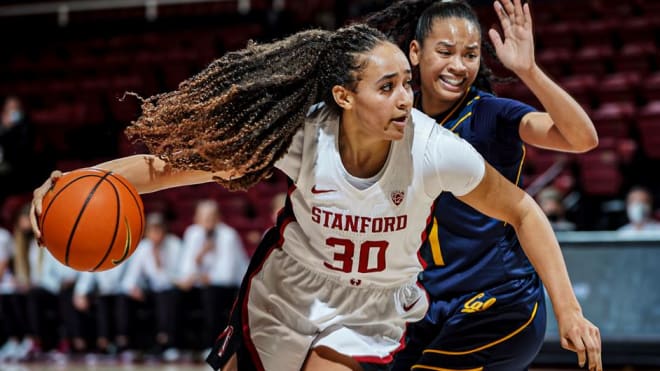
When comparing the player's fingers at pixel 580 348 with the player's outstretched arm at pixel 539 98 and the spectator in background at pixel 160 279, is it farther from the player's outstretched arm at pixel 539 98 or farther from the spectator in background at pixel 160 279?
the spectator in background at pixel 160 279

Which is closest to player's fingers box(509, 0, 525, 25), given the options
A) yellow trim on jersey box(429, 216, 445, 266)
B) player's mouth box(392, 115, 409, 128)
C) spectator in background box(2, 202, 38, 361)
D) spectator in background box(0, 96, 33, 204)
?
player's mouth box(392, 115, 409, 128)

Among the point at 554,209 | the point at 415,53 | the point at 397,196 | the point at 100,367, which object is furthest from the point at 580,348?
the point at 100,367

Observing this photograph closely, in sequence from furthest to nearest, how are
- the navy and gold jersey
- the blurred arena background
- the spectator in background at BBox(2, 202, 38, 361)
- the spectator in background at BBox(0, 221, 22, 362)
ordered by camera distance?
the spectator in background at BBox(0, 221, 22, 362) < the spectator in background at BBox(2, 202, 38, 361) < the blurred arena background < the navy and gold jersey

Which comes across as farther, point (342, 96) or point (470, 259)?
point (470, 259)

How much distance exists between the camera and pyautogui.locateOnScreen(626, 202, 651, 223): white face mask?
7.06m

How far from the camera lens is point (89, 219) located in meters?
2.49

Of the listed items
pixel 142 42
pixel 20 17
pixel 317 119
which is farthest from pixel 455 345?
pixel 20 17

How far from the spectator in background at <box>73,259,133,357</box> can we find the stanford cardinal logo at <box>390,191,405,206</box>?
6194 millimetres

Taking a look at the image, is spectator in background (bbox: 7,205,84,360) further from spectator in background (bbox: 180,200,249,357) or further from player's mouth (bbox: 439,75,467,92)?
player's mouth (bbox: 439,75,467,92)

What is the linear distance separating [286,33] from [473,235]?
30.1 ft

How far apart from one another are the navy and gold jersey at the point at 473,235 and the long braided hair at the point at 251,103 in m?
0.59

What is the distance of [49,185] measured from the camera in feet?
8.41

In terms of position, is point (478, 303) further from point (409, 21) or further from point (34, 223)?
point (34, 223)

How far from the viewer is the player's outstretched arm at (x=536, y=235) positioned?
2438 millimetres
